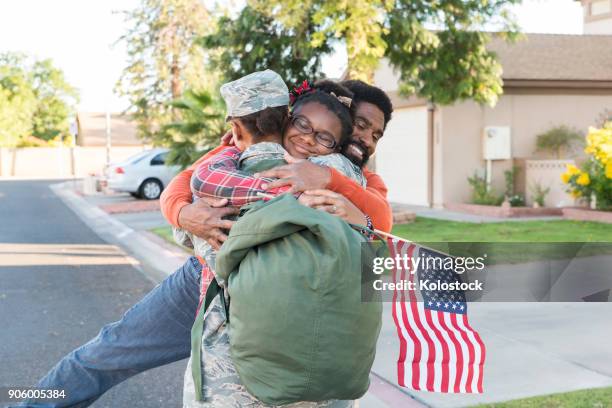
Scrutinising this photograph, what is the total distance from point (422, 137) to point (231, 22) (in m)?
5.96

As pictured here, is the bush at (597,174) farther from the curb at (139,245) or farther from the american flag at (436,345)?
the american flag at (436,345)

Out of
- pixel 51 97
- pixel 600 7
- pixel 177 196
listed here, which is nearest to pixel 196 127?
pixel 177 196

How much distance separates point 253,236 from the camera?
1.80 metres

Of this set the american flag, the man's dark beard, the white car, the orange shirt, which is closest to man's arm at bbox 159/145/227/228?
the orange shirt

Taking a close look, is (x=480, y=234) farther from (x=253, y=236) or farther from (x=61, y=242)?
(x=253, y=236)

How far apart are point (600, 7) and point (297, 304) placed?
86.6 feet

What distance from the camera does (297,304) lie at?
1.73 m

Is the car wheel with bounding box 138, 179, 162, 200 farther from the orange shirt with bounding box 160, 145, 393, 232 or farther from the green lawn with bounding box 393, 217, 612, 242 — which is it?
the orange shirt with bounding box 160, 145, 393, 232

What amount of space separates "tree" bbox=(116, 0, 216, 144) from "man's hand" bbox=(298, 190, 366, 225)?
1025 inches

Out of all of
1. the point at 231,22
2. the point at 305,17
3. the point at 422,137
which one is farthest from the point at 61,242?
the point at 422,137

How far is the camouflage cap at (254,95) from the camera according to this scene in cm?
206

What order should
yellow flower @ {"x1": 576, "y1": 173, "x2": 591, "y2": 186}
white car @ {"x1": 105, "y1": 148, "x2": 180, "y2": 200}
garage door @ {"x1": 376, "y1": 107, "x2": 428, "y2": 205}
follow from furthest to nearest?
white car @ {"x1": 105, "y1": 148, "x2": 180, "y2": 200}
garage door @ {"x1": 376, "y1": 107, "x2": 428, "y2": 205}
yellow flower @ {"x1": 576, "y1": 173, "x2": 591, "y2": 186}

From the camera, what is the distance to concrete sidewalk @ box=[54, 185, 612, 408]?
4250 millimetres

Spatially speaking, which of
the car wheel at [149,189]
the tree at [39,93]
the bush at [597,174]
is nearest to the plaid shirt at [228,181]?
the bush at [597,174]
